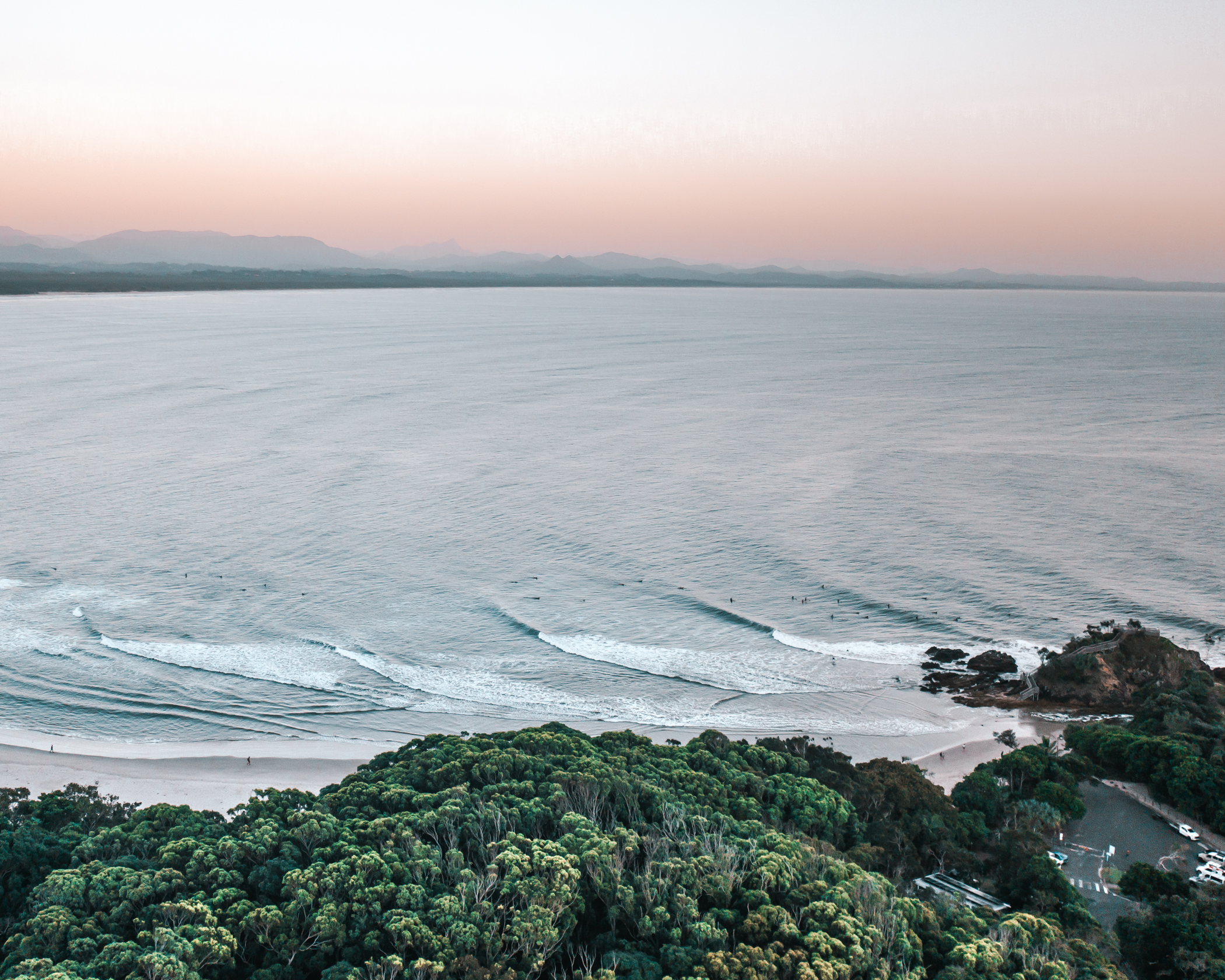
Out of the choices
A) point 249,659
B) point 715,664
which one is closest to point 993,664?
point 715,664

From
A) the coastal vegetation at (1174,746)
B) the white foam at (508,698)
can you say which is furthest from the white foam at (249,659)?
the coastal vegetation at (1174,746)

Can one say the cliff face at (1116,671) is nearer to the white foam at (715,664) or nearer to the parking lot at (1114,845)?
the parking lot at (1114,845)

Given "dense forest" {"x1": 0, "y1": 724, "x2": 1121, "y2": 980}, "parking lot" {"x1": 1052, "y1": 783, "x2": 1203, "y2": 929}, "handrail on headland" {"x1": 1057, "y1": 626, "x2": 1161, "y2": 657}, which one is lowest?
"parking lot" {"x1": 1052, "y1": 783, "x2": 1203, "y2": 929}

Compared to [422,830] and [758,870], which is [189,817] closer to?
[422,830]

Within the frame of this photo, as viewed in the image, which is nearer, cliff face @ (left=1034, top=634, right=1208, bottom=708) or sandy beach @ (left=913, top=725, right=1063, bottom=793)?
sandy beach @ (left=913, top=725, right=1063, bottom=793)

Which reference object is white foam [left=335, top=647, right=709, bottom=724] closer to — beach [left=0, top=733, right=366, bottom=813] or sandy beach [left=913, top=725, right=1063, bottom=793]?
beach [left=0, top=733, right=366, bottom=813]

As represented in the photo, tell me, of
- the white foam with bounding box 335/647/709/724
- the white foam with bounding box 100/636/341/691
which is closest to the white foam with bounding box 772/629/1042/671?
the white foam with bounding box 335/647/709/724

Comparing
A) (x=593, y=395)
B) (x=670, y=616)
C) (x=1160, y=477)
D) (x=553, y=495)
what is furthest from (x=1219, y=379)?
(x=670, y=616)
